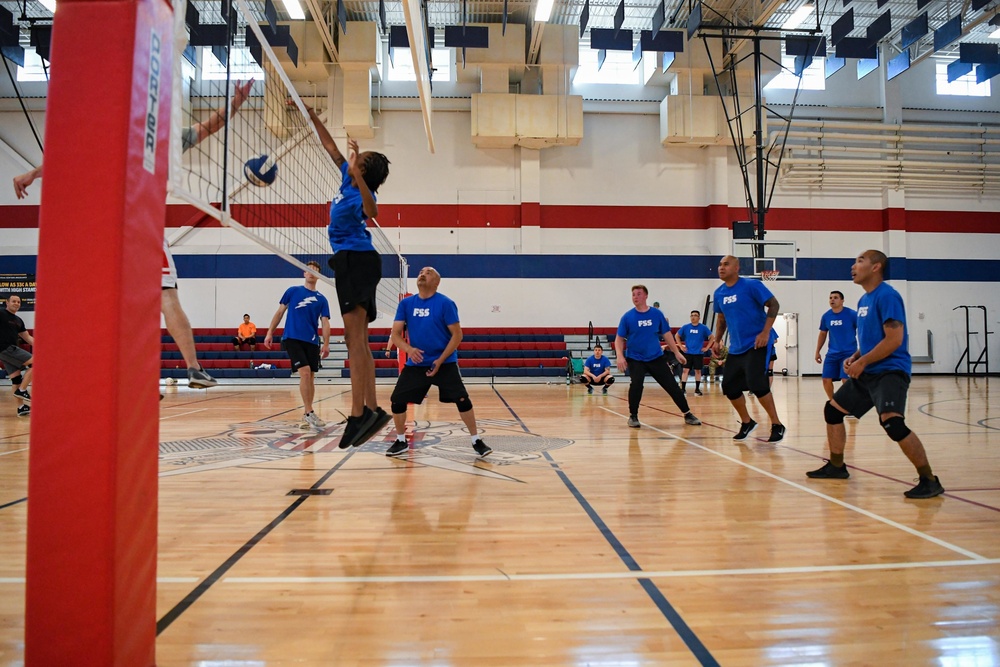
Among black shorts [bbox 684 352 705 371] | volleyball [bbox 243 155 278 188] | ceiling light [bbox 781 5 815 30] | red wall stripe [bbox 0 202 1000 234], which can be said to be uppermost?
ceiling light [bbox 781 5 815 30]

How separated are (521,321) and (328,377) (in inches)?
215

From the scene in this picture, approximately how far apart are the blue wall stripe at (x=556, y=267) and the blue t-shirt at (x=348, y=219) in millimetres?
13531

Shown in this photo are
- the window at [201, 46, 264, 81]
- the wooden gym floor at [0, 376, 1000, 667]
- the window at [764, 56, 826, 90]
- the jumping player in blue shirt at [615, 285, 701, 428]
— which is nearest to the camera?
the wooden gym floor at [0, 376, 1000, 667]

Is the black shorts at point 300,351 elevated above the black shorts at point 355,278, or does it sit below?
below

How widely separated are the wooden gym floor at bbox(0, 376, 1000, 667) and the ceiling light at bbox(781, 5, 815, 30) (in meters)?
13.6

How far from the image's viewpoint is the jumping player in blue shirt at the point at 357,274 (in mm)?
3330

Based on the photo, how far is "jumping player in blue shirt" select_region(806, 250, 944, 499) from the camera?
3.63 metres

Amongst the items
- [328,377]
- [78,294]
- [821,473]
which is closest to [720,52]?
[328,377]

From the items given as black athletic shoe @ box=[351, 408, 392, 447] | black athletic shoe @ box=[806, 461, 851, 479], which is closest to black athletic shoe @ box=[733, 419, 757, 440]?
black athletic shoe @ box=[806, 461, 851, 479]

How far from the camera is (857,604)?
6.83 ft

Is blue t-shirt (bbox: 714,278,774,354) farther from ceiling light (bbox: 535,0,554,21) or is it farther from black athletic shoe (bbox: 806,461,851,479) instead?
ceiling light (bbox: 535,0,554,21)

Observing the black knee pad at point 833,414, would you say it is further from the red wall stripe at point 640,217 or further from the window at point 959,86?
the window at point 959,86

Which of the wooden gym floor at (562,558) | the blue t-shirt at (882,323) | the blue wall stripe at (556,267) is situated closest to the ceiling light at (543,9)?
the blue wall stripe at (556,267)

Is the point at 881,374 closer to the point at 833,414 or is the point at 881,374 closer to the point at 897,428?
the point at 897,428
